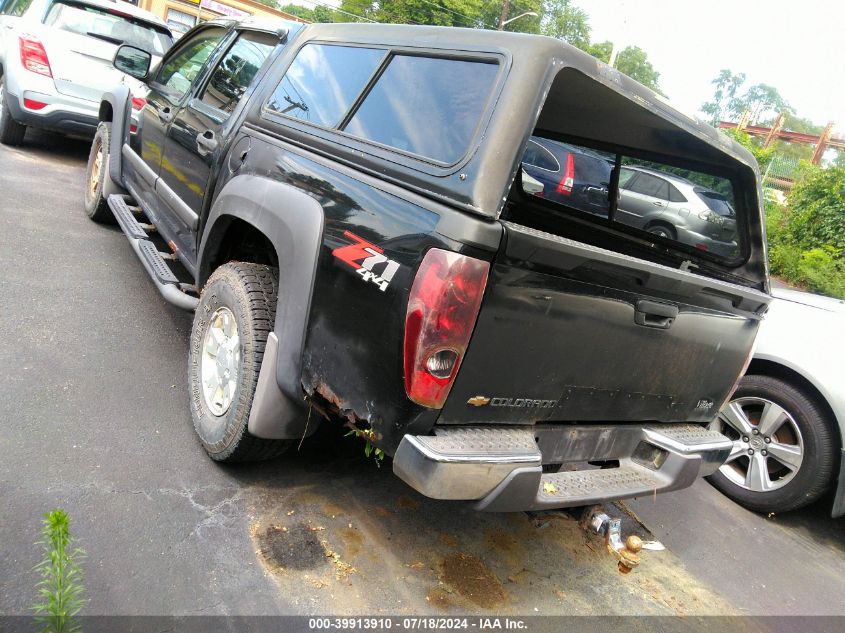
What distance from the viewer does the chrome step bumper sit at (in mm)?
2049

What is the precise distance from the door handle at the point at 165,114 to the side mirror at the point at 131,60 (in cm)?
73

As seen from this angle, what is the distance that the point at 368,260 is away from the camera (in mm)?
2178

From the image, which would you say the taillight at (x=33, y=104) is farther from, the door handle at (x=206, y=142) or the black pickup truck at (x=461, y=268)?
the door handle at (x=206, y=142)

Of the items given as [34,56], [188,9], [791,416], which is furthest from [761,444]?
[188,9]

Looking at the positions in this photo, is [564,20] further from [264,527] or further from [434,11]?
[264,527]

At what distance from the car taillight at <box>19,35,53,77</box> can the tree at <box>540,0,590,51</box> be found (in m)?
60.0

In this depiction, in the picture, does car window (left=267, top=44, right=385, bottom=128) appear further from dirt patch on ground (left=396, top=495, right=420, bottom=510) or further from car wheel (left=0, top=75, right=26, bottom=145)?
car wheel (left=0, top=75, right=26, bottom=145)

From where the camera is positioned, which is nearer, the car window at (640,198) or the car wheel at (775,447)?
the car window at (640,198)

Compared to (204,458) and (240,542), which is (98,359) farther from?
(240,542)

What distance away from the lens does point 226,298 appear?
2938 millimetres

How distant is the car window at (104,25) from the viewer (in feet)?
22.9

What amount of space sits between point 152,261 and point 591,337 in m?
2.71

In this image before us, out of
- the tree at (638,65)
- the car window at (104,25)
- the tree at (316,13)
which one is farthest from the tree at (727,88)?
the car window at (104,25)

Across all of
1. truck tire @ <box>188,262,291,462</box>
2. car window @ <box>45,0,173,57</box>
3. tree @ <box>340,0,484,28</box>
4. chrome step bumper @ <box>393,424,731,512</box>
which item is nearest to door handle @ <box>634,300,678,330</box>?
chrome step bumper @ <box>393,424,731,512</box>
